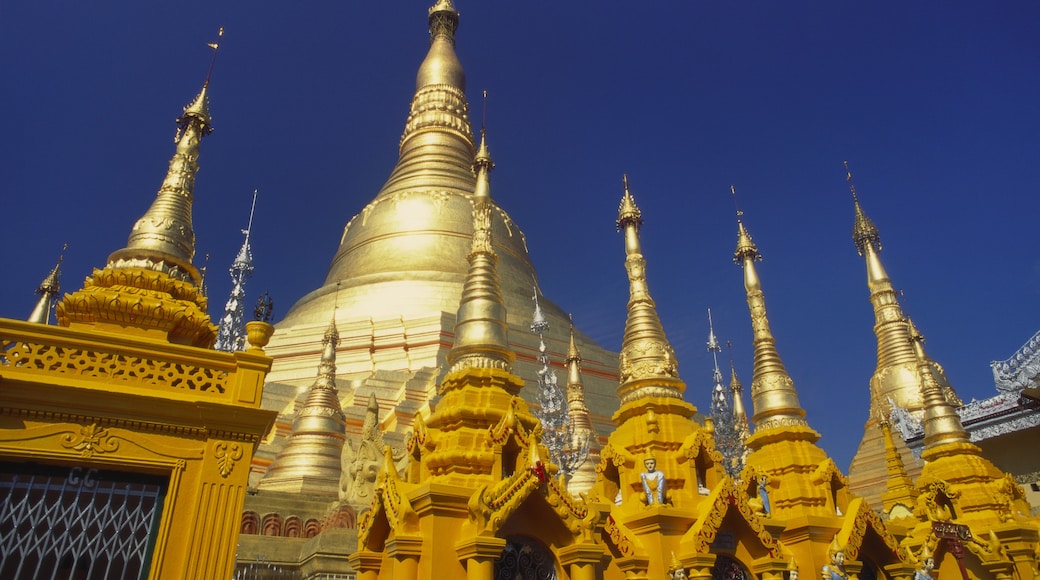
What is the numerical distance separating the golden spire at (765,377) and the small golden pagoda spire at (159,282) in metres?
8.40

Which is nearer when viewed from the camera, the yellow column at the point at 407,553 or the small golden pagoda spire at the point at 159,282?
the yellow column at the point at 407,553

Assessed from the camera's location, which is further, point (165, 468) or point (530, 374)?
point (530, 374)

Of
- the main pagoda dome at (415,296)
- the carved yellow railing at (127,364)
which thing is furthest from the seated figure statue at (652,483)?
the main pagoda dome at (415,296)

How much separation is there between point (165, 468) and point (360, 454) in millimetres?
9104

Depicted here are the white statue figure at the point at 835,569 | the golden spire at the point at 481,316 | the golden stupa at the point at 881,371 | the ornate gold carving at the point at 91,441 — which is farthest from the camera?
the golden stupa at the point at 881,371

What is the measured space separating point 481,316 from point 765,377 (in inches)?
222

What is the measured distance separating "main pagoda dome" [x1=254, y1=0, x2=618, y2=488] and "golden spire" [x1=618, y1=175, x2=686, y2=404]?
11309 millimetres

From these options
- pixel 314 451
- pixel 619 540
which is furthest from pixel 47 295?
Answer: pixel 619 540

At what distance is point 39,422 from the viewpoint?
5.84 meters

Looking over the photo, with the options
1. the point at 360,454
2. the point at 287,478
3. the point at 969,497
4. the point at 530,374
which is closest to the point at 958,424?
the point at 969,497

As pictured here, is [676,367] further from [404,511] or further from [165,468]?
[165,468]

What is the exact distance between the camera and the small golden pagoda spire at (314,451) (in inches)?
760

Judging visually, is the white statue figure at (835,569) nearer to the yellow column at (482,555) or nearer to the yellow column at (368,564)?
the yellow column at (482,555)

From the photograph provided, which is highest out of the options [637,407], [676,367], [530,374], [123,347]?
[530,374]
